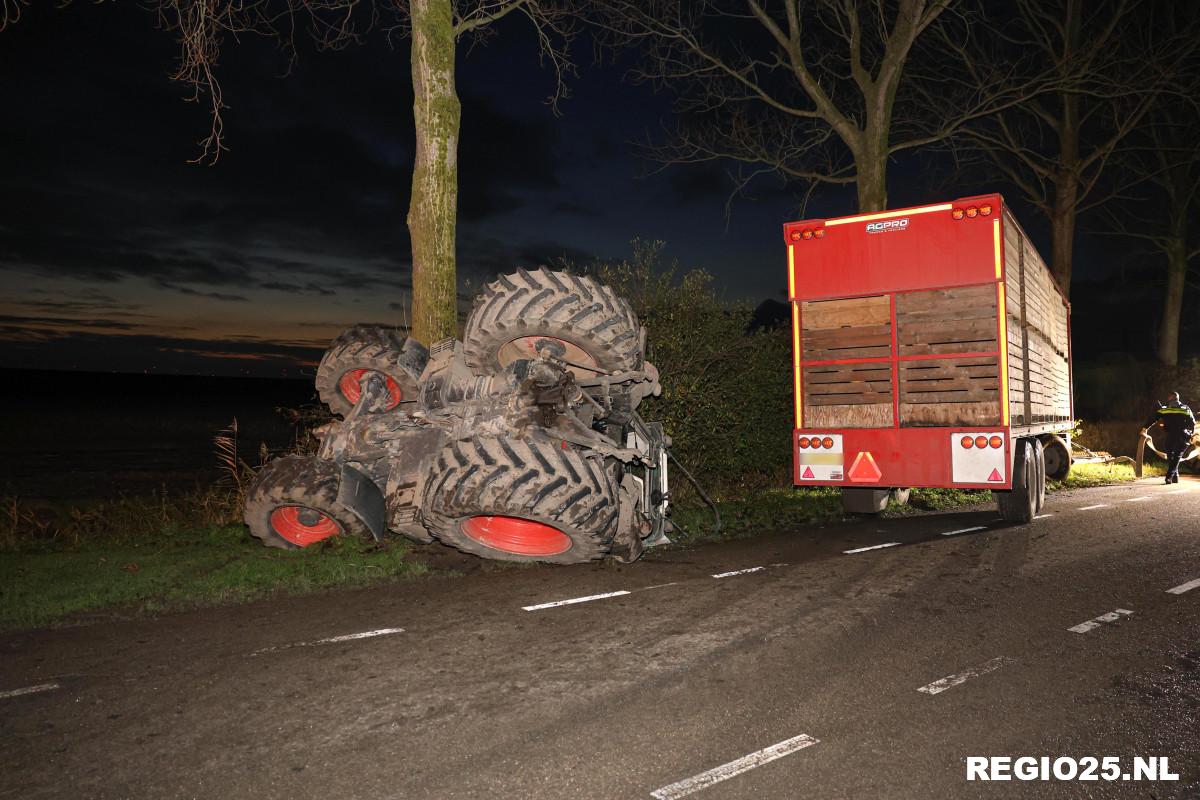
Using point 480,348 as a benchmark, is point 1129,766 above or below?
below

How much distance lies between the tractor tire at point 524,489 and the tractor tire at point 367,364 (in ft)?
6.52

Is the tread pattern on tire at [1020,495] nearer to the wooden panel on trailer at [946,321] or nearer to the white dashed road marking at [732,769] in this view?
the wooden panel on trailer at [946,321]

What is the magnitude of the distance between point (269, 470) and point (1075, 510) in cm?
1059

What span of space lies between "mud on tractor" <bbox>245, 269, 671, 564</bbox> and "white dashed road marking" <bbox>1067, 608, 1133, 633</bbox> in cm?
325

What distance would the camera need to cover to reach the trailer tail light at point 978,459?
932 centimetres

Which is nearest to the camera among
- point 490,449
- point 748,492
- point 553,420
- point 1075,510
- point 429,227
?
point 490,449

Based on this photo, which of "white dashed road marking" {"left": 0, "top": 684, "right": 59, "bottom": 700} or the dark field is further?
the dark field

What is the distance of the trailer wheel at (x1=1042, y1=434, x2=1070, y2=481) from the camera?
51.5 ft

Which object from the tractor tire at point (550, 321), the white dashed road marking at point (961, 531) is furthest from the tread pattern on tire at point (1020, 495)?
the tractor tire at point (550, 321)

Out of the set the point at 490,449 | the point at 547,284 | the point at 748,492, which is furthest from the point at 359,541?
the point at 748,492

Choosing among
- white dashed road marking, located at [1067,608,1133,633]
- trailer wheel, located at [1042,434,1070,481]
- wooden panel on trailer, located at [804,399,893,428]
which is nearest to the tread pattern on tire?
wooden panel on trailer, located at [804,399,893,428]

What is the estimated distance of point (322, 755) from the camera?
3.40 m

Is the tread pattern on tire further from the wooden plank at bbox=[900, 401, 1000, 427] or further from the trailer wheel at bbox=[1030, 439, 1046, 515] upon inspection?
the wooden plank at bbox=[900, 401, 1000, 427]

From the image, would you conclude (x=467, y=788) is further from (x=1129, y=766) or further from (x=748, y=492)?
(x=748, y=492)
